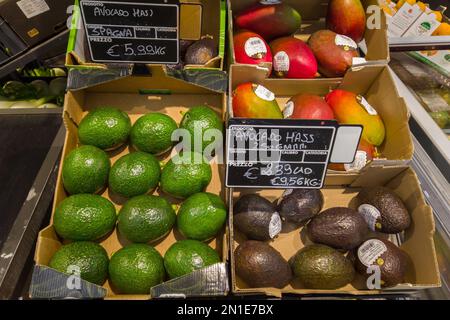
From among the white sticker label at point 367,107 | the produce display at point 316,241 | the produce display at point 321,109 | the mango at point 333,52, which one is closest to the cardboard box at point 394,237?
the produce display at point 316,241

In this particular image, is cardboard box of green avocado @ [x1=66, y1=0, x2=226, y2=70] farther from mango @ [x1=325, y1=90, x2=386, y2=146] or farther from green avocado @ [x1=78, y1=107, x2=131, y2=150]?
mango @ [x1=325, y1=90, x2=386, y2=146]

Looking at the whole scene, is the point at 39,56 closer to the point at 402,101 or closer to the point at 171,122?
the point at 171,122

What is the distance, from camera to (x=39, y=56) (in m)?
1.79

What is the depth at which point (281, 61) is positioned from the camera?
1597 millimetres

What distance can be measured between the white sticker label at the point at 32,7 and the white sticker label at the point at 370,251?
1.65 meters

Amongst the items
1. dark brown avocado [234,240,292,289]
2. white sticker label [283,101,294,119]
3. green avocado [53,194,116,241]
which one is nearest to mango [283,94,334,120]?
white sticker label [283,101,294,119]

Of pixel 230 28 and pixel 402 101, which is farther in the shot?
pixel 230 28

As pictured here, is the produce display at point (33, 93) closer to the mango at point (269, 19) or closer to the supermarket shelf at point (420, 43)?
the mango at point (269, 19)

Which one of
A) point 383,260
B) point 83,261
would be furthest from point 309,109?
point 83,261

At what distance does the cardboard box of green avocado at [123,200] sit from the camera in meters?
1.06
